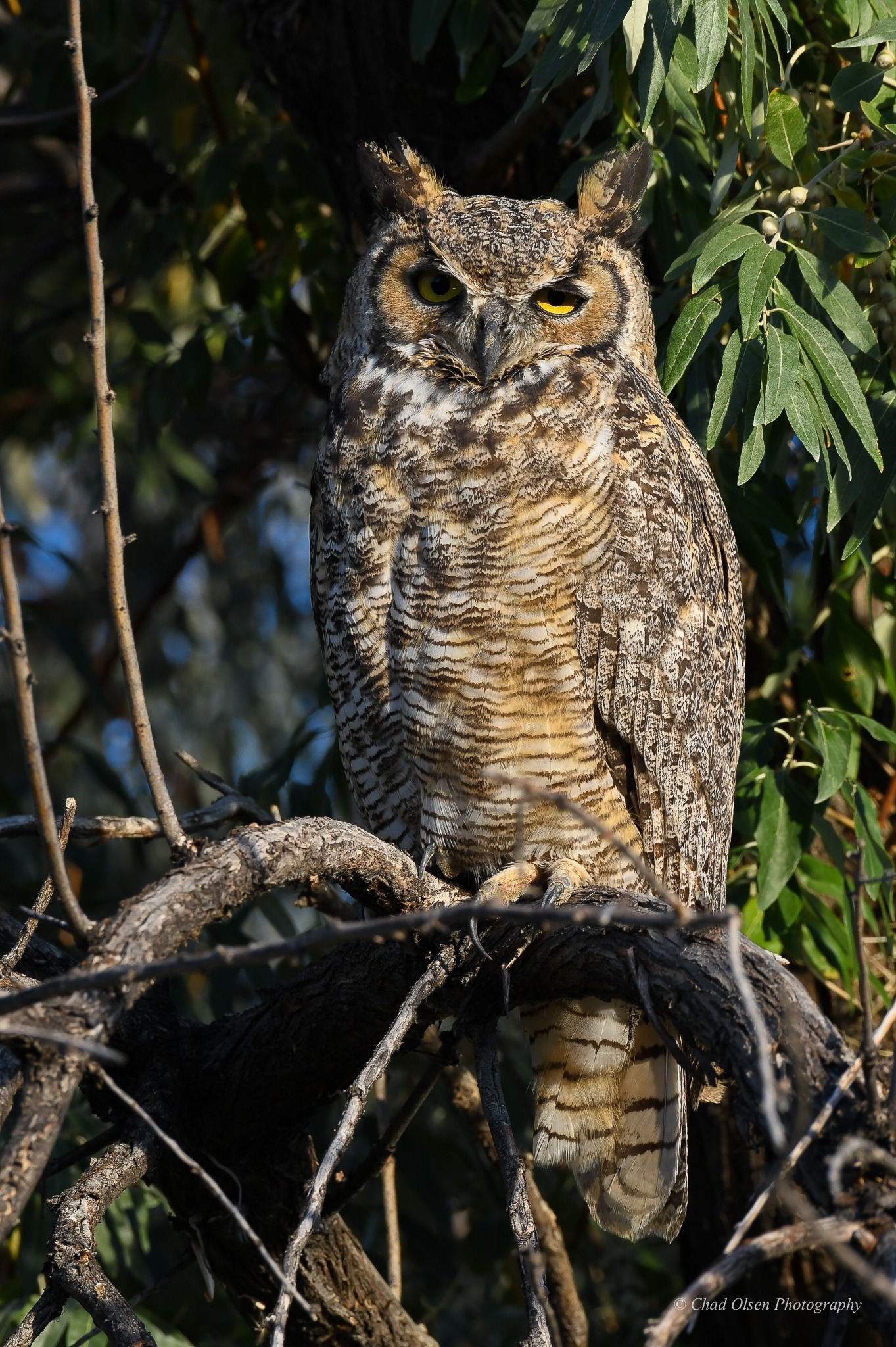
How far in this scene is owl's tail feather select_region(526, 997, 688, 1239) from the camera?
2344mm

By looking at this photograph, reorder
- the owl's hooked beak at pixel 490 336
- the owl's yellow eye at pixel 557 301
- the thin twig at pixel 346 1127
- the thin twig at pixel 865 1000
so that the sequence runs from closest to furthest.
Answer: the thin twig at pixel 865 1000
the thin twig at pixel 346 1127
the owl's hooked beak at pixel 490 336
the owl's yellow eye at pixel 557 301

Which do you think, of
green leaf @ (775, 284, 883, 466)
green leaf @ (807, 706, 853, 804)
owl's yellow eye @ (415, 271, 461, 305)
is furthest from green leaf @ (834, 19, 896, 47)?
green leaf @ (807, 706, 853, 804)

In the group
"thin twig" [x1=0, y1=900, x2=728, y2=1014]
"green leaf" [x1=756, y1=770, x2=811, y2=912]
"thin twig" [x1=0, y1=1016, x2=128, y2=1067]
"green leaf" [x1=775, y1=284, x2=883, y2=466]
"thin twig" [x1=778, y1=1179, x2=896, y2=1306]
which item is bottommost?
"green leaf" [x1=756, y1=770, x2=811, y2=912]

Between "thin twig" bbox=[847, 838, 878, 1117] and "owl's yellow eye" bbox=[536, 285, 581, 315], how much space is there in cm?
157

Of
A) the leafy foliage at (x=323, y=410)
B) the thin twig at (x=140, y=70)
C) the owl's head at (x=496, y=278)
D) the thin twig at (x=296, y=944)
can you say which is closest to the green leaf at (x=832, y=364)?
the leafy foliage at (x=323, y=410)

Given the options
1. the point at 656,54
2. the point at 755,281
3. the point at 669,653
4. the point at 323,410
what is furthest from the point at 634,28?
the point at 323,410

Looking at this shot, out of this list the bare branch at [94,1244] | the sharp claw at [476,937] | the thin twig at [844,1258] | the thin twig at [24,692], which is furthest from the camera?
the sharp claw at [476,937]

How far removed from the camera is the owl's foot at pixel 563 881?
202 centimetres

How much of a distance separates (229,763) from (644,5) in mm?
2980

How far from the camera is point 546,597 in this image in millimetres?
2170

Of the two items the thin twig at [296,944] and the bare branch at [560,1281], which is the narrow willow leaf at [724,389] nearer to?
the thin twig at [296,944]

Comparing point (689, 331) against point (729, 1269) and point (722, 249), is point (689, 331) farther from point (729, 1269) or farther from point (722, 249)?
point (729, 1269)

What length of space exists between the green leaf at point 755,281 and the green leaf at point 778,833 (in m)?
0.96

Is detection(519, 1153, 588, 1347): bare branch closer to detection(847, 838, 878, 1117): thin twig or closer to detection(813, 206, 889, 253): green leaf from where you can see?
detection(847, 838, 878, 1117): thin twig
